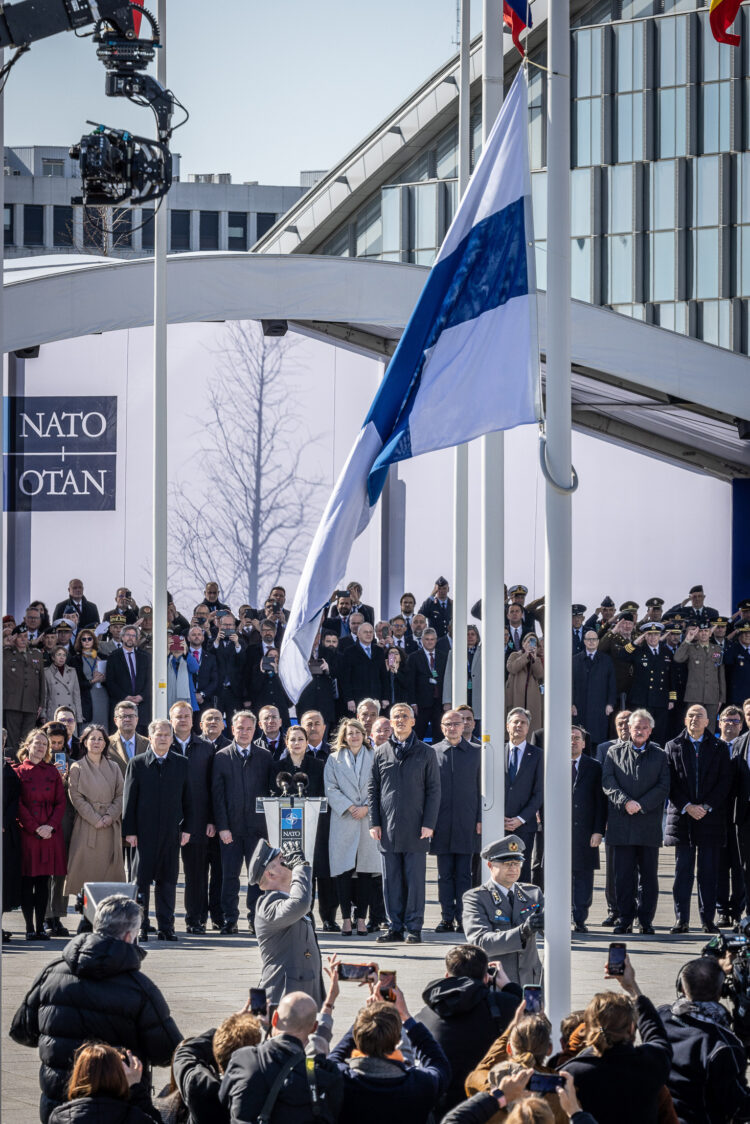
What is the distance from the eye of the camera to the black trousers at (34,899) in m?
14.5

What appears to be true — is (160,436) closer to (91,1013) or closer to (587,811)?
(587,811)

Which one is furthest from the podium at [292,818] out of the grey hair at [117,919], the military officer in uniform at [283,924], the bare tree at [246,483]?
the bare tree at [246,483]

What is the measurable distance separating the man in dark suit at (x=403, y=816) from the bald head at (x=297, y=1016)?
25.3 feet

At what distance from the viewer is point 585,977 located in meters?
12.7

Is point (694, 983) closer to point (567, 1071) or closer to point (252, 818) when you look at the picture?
point (567, 1071)

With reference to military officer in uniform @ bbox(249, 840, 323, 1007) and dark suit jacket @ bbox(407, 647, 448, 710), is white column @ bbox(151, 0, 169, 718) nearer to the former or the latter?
dark suit jacket @ bbox(407, 647, 448, 710)

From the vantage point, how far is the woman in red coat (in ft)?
47.5

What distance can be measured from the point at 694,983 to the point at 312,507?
67.0ft

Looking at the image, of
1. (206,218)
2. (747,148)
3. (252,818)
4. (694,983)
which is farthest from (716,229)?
(206,218)

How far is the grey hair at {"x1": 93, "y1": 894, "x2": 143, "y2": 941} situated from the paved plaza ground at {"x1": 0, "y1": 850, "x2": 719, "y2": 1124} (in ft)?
8.41

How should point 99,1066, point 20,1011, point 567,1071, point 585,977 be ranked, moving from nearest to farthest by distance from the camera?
point 99,1066
point 567,1071
point 20,1011
point 585,977

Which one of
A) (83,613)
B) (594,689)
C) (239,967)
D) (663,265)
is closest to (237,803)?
(239,967)

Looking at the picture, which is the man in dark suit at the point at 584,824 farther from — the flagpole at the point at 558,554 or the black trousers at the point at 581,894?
the flagpole at the point at 558,554

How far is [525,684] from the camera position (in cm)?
2027
